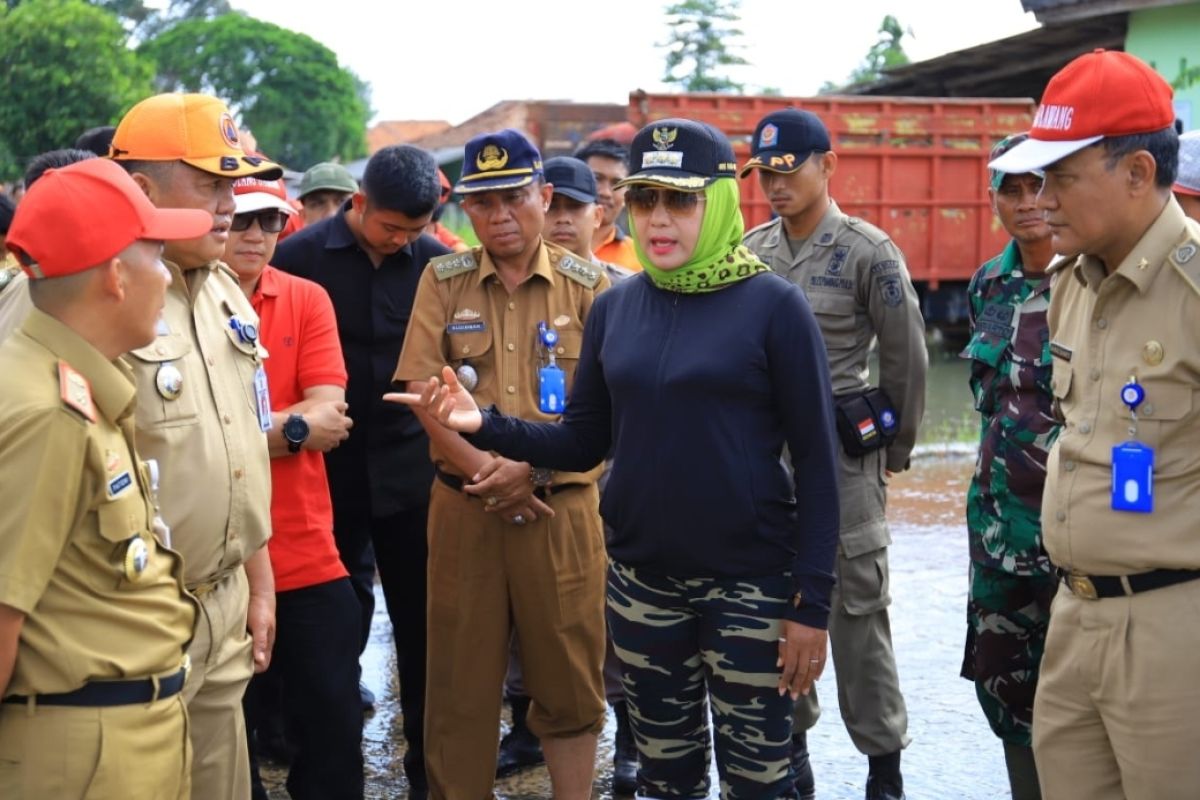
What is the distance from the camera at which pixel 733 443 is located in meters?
3.42

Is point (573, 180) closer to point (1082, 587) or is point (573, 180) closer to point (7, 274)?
point (7, 274)

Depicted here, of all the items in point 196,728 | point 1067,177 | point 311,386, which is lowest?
point 196,728

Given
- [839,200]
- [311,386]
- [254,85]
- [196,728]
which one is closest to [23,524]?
[196,728]

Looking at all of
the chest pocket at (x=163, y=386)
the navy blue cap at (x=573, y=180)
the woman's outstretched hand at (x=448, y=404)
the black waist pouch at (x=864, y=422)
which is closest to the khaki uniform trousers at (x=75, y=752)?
the chest pocket at (x=163, y=386)

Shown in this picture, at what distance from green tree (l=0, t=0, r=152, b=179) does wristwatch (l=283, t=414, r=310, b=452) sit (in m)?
19.3

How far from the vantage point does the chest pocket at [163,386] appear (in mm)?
3145

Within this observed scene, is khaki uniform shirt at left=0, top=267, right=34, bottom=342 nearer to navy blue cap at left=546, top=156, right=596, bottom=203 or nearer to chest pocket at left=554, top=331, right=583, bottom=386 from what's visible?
chest pocket at left=554, top=331, right=583, bottom=386

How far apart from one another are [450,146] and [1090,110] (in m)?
42.4

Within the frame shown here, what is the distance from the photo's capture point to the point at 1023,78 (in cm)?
1892

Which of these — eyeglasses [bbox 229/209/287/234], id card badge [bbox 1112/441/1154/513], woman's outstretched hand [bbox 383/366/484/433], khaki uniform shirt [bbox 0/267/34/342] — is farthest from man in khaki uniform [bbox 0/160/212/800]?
id card badge [bbox 1112/441/1154/513]

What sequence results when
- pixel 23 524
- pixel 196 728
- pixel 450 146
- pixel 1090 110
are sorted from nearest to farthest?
pixel 23 524, pixel 1090 110, pixel 196 728, pixel 450 146

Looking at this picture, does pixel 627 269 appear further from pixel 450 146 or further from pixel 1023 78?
pixel 450 146

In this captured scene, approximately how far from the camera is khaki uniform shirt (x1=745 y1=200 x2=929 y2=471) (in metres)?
4.62

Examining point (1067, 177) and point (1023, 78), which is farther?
point (1023, 78)
